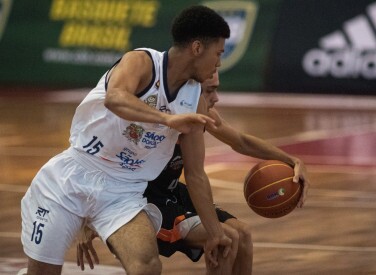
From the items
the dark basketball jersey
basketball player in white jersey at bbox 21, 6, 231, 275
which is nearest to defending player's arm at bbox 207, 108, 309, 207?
the dark basketball jersey

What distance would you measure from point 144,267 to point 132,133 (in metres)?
0.63

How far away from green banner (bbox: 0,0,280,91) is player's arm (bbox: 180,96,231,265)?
34.8 ft

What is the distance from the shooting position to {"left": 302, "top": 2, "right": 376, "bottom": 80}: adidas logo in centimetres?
1479

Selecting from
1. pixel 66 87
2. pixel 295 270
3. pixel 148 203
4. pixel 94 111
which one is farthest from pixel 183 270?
pixel 66 87

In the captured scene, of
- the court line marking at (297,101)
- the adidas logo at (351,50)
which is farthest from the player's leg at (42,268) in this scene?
the adidas logo at (351,50)

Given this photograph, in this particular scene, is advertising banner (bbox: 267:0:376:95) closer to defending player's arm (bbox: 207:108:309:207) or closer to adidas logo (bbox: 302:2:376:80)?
adidas logo (bbox: 302:2:376:80)

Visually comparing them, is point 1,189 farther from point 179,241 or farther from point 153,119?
point 153,119

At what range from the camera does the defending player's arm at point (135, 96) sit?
4277 millimetres

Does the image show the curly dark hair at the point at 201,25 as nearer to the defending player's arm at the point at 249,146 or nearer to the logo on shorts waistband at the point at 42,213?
the defending player's arm at the point at 249,146

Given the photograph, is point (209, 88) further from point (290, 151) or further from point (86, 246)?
point (290, 151)

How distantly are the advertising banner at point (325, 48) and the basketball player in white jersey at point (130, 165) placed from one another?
33.7 feet

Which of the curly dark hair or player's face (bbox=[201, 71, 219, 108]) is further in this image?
player's face (bbox=[201, 71, 219, 108])

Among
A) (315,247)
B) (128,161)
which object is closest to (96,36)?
(315,247)

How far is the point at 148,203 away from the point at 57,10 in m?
11.7
